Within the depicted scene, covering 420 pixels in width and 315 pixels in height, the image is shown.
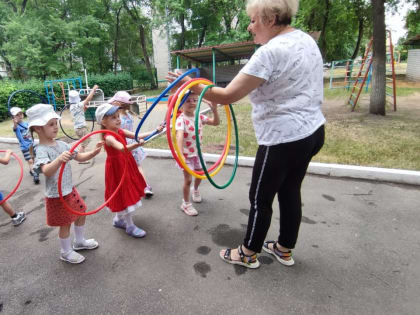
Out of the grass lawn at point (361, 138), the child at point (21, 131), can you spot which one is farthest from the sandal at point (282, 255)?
the child at point (21, 131)

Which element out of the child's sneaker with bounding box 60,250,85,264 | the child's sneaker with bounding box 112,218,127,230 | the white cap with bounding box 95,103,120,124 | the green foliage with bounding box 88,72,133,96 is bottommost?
the child's sneaker with bounding box 60,250,85,264

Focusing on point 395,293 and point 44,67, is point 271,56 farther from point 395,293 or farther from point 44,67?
point 44,67

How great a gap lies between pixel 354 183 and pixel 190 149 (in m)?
2.69

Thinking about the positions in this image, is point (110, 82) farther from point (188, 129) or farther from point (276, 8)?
point (276, 8)

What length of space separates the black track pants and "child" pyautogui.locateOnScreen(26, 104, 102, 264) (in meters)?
1.49

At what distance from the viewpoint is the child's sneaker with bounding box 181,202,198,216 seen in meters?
3.51

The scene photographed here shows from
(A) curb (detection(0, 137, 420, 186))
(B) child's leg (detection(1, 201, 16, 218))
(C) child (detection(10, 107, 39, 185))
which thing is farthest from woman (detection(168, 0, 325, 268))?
(C) child (detection(10, 107, 39, 185))

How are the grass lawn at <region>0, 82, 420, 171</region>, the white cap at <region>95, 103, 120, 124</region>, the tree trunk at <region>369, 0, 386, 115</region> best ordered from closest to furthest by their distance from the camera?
the white cap at <region>95, 103, 120, 124</region>, the grass lawn at <region>0, 82, 420, 171</region>, the tree trunk at <region>369, 0, 386, 115</region>

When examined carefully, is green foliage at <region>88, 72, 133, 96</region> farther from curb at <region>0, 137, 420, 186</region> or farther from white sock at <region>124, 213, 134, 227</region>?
white sock at <region>124, 213, 134, 227</region>

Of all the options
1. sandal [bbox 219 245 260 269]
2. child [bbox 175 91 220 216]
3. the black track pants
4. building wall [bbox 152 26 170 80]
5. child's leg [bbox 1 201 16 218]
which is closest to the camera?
the black track pants

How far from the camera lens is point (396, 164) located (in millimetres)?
4609

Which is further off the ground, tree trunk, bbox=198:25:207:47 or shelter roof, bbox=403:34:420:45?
tree trunk, bbox=198:25:207:47

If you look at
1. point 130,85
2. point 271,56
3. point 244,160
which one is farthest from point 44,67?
point 271,56

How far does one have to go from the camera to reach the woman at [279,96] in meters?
1.78
